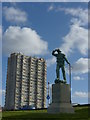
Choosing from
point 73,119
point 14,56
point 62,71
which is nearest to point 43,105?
point 14,56

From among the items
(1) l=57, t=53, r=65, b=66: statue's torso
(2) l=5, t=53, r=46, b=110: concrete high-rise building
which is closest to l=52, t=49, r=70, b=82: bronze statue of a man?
(1) l=57, t=53, r=65, b=66: statue's torso

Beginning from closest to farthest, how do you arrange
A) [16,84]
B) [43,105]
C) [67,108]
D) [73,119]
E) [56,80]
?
[73,119]
[67,108]
[56,80]
[16,84]
[43,105]

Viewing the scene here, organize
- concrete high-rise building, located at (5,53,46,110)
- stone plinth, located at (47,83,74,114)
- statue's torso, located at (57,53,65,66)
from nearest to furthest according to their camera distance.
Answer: stone plinth, located at (47,83,74,114), statue's torso, located at (57,53,65,66), concrete high-rise building, located at (5,53,46,110)

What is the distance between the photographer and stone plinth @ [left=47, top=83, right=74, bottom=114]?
22.5 metres

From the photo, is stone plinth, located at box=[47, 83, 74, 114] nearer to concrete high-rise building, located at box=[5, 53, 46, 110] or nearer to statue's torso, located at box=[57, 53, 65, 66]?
statue's torso, located at box=[57, 53, 65, 66]

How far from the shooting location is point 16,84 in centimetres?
11744

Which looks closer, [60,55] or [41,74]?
[60,55]

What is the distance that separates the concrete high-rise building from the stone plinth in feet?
307

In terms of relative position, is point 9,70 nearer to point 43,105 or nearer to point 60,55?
point 43,105

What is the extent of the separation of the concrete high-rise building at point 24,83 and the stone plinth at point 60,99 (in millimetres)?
93443

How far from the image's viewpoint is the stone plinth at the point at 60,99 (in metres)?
22.5

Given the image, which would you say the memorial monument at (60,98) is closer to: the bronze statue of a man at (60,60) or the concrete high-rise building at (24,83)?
the bronze statue of a man at (60,60)

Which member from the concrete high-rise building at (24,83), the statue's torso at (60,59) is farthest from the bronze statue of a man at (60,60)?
the concrete high-rise building at (24,83)

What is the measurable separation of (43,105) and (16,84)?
2033 centimetres
